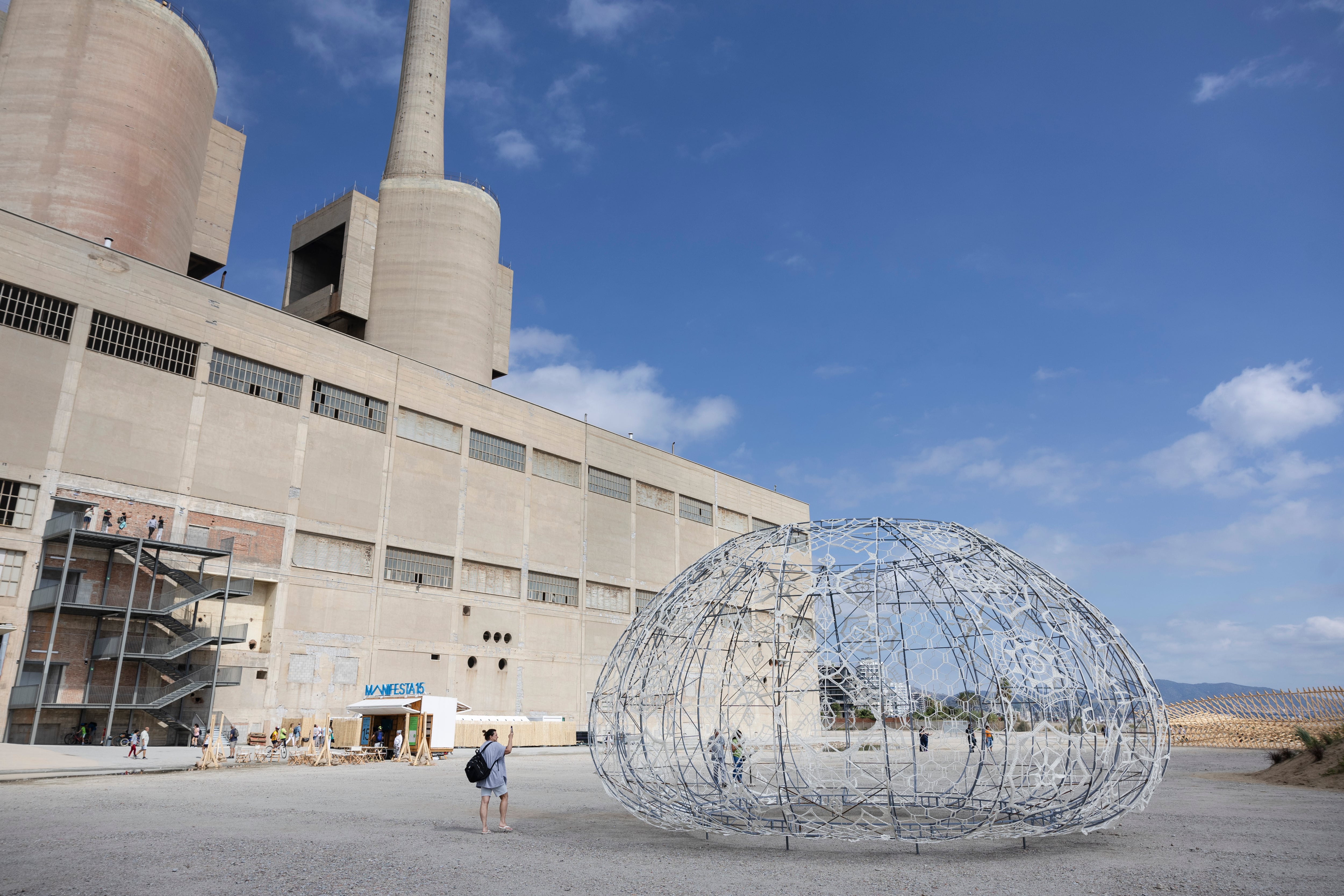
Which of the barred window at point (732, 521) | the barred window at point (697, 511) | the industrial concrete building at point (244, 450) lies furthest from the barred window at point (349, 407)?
the barred window at point (732, 521)

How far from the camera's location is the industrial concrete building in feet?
116

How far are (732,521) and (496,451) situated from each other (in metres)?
23.4

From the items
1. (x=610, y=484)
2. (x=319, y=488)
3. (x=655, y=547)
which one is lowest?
(x=319, y=488)

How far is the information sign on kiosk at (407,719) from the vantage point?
36.2 m

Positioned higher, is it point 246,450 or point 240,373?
point 240,373

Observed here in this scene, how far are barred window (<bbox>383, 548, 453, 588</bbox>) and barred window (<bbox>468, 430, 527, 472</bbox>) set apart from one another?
6600 millimetres

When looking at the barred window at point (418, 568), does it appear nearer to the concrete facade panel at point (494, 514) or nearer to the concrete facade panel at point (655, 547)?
the concrete facade panel at point (494, 514)

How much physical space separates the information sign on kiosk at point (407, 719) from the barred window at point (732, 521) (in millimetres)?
32411

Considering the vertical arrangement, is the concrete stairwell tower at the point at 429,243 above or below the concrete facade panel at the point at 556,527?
above

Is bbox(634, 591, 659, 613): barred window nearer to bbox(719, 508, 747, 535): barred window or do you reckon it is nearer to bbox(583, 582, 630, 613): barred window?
bbox(583, 582, 630, 613): barred window

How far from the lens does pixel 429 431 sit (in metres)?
49.4

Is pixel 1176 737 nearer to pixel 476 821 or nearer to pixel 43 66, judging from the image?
pixel 476 821

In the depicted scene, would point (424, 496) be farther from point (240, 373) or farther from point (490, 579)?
point (240, 373)

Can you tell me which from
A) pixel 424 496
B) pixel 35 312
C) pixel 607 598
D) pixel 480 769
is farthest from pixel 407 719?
pixel 480 769
